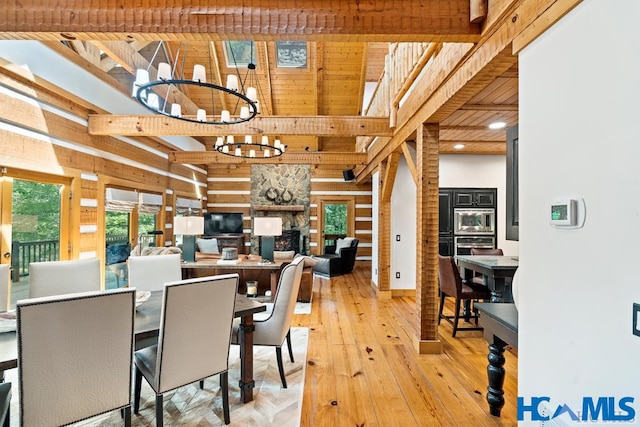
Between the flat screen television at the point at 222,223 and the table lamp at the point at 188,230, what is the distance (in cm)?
446

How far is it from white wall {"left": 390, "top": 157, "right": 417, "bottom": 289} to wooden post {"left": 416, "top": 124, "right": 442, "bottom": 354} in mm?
2285

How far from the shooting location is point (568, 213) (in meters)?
1.25

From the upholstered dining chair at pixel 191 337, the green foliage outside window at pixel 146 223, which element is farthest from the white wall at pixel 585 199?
the green foliage outside window at pixel 146 223

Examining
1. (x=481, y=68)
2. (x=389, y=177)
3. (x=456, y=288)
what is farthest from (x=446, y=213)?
(x=481, y=68)

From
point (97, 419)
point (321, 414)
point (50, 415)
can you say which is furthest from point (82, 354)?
point (321, 414)

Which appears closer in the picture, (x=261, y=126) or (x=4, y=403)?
(x=4, y=403)

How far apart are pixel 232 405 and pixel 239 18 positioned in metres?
2.67

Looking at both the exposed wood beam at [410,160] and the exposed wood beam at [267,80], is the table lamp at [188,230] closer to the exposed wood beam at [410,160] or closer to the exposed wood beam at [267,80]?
the exposed wood beam at [410,160]

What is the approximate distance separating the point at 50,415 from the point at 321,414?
1596 millimetres

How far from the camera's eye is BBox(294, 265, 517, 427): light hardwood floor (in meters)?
2.25

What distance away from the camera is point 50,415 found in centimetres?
154

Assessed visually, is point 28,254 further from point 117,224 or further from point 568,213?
point 568,213

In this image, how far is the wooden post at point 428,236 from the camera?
3227 millimetres

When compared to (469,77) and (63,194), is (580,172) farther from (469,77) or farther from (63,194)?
(63,194)
